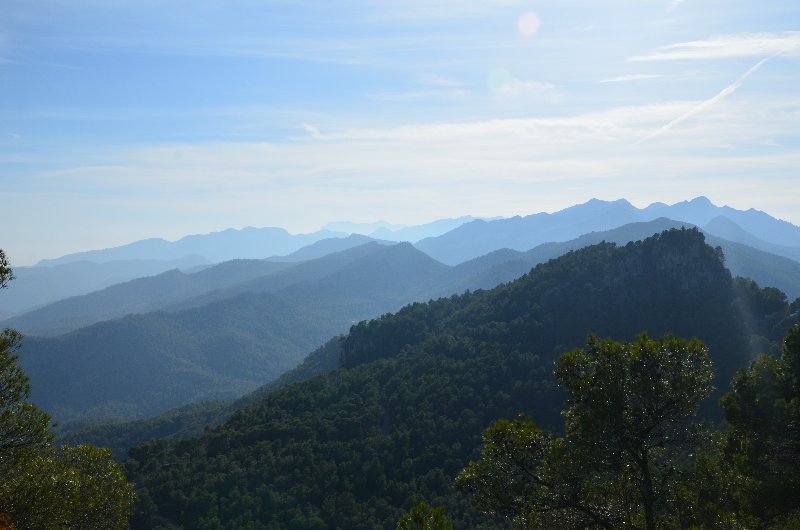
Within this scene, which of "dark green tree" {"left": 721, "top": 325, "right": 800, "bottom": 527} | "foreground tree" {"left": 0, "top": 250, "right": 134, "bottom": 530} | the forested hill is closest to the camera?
"foreground tree" {"left": 0, "top": 250, "right": 134, "bottom": 530}

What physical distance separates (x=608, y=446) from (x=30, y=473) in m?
17.5

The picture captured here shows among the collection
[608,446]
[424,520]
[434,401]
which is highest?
[608,446]

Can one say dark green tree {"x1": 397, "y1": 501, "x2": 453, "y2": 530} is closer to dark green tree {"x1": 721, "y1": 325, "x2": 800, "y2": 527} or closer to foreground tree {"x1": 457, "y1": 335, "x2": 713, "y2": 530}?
foreground tree {"x1": 457, "y1": 335, "x2": 713, "y2": 530}

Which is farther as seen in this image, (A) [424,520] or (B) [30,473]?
(B) [30,473]

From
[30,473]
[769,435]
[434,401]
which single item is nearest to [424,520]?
[769,435]

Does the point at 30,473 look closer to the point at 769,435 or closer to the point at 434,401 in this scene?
the point at 769,435

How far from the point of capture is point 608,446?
14852 millimetres

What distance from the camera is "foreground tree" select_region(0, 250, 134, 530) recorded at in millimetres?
16641

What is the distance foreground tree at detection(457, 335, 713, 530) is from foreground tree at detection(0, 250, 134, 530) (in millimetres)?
12766

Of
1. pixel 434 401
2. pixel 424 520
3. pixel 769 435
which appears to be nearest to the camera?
pixel 424 520

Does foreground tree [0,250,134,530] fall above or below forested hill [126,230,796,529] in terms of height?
above

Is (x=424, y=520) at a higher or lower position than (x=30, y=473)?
lower

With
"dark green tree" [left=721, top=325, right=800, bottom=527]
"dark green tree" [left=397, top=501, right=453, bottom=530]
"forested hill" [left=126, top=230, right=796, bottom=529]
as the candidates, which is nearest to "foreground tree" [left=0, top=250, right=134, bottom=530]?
"dark green tree" [left=397, top=501, right=453, bottom=530]

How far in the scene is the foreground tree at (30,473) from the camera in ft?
54.6
